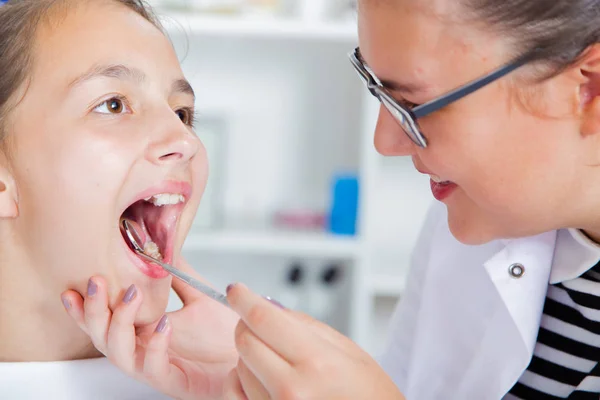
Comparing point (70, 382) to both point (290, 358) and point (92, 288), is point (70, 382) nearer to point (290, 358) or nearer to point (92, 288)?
point (92, 288)

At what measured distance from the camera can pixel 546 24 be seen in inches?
34.9

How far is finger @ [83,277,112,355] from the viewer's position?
1.01 metres

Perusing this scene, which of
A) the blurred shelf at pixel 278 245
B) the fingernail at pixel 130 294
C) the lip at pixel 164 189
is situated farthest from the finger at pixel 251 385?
the blurred shelf at pixel 278 245

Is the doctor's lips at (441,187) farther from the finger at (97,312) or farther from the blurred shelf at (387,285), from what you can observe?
the blurred shelf at (387,285)

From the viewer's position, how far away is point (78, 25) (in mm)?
1080

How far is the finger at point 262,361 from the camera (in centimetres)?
81

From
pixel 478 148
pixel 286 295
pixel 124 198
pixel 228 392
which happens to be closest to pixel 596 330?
pixel 478 148

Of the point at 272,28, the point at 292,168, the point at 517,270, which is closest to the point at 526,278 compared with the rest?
the point at 517,270

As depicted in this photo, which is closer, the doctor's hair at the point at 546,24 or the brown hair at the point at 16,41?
the doctor's hair at the point at 546,24

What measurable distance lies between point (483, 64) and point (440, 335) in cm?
57

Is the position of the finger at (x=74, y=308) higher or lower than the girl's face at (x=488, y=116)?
lower

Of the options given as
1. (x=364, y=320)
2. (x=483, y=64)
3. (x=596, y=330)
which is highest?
(x=483, y=64)

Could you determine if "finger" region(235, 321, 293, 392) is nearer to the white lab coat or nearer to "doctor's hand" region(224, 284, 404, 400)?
"doctor's hand" region(224, 284, 404, 400)

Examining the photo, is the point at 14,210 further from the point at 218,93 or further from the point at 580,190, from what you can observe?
the point at 218,93
